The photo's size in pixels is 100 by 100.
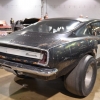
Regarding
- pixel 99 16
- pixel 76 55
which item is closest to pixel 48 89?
pixel 76 55

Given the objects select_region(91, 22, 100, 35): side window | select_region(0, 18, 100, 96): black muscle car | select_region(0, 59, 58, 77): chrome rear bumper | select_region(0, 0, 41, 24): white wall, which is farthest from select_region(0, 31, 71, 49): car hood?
select_region(0, 0, 41, 24): white wall

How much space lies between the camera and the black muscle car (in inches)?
84.2

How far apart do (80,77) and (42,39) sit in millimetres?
833

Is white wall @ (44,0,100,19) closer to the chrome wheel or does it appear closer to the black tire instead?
the chrome wheel

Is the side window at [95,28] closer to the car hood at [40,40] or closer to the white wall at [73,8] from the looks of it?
the car hood at [40,40]

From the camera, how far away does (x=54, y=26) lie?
3.15 m

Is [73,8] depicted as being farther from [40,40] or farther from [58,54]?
[58,54]

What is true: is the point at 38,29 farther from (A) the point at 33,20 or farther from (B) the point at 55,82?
(A) the point at 33,20

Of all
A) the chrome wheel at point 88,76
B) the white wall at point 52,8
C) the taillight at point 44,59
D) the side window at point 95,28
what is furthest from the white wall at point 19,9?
the taillight at point 44,59

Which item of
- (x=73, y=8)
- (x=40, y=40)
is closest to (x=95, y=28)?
(x=40, y=40)

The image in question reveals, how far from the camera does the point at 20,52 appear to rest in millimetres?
2332

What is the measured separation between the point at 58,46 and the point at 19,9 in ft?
33.7

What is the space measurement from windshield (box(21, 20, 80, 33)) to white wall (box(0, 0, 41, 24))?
8282 millimetres

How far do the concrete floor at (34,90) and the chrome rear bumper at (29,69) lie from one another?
652 mm
